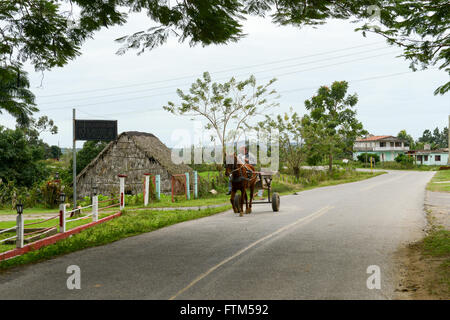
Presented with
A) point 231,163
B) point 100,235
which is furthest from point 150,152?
point 100,235

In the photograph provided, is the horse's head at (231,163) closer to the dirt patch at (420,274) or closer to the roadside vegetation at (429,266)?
the roadside vegetation at (429,266)

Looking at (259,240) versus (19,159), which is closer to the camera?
(259,240)

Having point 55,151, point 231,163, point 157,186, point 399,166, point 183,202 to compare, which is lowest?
point 183,202

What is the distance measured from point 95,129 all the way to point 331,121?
115 feet

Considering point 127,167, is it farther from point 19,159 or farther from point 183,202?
point 19,159

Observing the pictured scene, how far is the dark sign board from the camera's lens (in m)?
14.3

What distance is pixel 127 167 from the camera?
2641 cm

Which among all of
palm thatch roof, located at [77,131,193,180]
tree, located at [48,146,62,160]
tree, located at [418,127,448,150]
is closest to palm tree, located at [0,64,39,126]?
palm thatch roof, located at [77,131,193,180]

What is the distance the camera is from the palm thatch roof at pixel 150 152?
26.1 m

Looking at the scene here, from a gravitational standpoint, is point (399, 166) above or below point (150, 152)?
below

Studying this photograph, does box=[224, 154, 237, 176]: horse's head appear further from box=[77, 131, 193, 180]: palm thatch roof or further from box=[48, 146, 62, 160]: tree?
box=[48, 146, 62, 160]: tree

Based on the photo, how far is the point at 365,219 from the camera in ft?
39.1

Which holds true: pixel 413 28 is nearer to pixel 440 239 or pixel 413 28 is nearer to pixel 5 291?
pixel 440 239
